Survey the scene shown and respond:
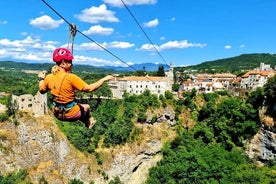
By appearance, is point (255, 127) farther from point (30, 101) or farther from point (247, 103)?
point (30, 101)

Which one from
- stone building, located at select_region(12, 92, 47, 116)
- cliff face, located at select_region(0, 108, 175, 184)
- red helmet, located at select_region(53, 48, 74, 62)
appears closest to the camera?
red helmet, located at select_region(53, 48, 74, 62)

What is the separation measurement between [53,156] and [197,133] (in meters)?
24.1

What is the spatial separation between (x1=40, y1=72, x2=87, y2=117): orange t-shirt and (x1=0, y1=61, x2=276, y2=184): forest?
118ft

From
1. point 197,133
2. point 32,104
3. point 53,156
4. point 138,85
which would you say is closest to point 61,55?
point 53,156

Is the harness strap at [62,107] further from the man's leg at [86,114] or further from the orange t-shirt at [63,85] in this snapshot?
the man's leg at [86,114]

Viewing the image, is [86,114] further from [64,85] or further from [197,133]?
[197,133]

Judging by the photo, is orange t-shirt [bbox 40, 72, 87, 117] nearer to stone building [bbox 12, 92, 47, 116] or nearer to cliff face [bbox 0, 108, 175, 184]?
cliff face [bbox 0, 108, 175, 184]

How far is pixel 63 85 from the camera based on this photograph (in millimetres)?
6406

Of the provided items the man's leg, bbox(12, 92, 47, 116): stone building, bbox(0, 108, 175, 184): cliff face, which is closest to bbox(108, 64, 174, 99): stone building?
bbox(0, 108, 175, 184): cliff face

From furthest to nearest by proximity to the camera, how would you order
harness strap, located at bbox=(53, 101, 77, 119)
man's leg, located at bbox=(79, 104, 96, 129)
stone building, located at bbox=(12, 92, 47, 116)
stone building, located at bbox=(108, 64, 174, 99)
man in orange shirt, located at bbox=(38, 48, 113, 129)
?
stone building, located at bbox=(108, 64, 174, 99)
stone building, located at bbox=(12, 92, 47, 116)
man's leg, located at bbox=(79, 104, 96, 129)
harness strap, located at bbox=(53, 101, 77, 119)
man in orange shirt, located at bbox=(38, 48, 113, 129)

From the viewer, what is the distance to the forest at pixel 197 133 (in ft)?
137

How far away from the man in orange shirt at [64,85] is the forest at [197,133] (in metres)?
35.6

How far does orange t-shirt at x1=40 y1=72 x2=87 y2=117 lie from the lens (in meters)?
6.32

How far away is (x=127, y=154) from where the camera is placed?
5009 cm
